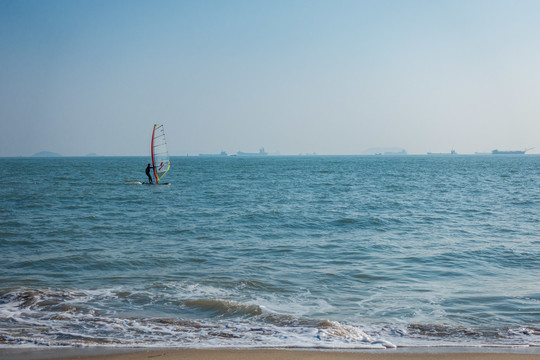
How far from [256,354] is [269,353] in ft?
0.55

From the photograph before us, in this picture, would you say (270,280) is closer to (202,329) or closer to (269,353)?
(202,329)

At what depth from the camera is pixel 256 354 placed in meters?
5.50

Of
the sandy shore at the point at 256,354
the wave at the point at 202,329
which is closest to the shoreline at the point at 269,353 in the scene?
the sandy shore at the point at 256,354

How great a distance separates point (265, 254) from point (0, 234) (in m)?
9.76

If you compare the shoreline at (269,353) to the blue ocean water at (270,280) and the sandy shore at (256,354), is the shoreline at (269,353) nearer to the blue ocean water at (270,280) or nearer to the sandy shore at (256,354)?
the sandy shore at (256,354)

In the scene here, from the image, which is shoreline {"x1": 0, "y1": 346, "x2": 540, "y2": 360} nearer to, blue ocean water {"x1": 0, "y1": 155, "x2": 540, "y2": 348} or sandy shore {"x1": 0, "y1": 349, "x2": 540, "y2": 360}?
sandy shore {"x1": 0, "y1": 349, "x2": 540, "y2": 360}

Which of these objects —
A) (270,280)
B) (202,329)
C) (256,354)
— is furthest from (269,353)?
(270,280)

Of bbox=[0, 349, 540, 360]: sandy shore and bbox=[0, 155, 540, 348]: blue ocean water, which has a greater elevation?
bbox=[0, 349, 540, 360]: sandy shore

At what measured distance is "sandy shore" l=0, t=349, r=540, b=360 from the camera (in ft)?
17.7

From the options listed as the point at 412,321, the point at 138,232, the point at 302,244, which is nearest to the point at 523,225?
the point at 302,244

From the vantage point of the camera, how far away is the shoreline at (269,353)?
17.8 feet

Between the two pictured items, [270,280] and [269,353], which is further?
[270,280]

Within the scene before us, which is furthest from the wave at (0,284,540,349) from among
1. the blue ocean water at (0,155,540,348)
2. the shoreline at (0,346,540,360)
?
the shoreline at (0,346,540,360)

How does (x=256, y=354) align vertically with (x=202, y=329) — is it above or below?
above
